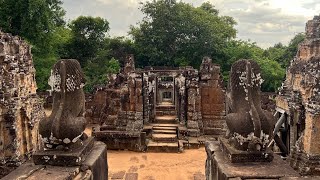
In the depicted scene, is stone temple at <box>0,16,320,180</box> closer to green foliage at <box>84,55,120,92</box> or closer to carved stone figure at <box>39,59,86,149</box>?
carved stone figure at <box>39,59,86,149</box>

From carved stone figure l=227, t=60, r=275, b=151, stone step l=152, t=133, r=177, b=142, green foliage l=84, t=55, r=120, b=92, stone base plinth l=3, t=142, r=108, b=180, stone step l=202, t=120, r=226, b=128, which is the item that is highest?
green foliage l=84, t=55, r=120, b=92

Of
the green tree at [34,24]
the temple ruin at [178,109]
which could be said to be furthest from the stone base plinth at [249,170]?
the green tree at [34,24]

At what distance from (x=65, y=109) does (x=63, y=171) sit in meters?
1.15

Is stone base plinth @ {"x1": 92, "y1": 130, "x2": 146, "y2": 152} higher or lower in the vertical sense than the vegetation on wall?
lower

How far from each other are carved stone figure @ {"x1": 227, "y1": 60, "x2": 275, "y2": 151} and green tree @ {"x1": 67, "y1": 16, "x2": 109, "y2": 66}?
103 ft

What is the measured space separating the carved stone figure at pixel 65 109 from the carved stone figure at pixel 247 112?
268 cm

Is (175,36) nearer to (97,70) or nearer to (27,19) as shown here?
(97,70)

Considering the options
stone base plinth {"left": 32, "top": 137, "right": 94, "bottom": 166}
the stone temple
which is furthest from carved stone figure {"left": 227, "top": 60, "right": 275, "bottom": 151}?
stone base plinth {"left": 32, "top": 137, "right": 94, "bottom": 166}

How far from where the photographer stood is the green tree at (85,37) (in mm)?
36188

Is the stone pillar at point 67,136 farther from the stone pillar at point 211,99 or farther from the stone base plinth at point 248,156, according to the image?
the stone pillar at point 211,99

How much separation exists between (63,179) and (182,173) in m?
7.90

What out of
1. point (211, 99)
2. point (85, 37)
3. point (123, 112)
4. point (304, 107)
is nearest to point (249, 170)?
point (304, 107)

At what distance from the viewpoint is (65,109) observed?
6.04 meters

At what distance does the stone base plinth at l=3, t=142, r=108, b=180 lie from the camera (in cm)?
512
